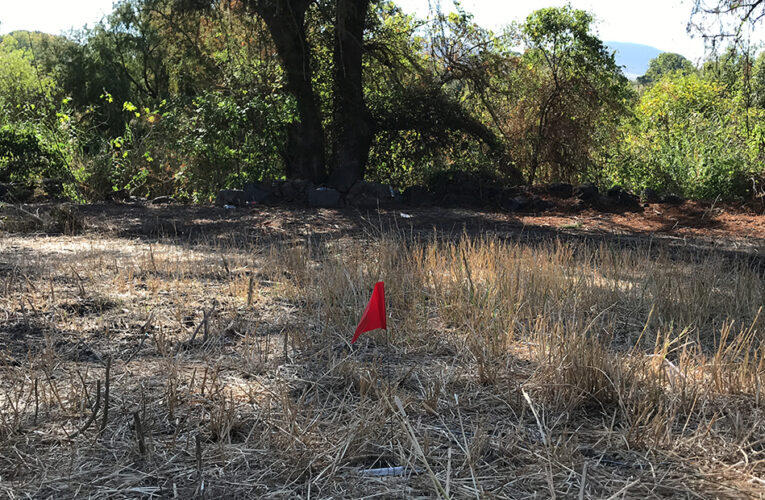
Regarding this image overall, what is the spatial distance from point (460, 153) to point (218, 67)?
5.21 metres

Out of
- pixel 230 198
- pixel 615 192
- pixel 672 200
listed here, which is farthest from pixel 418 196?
pixel 672 200

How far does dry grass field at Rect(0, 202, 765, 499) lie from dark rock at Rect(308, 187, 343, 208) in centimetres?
526

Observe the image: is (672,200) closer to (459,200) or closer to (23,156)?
(459,200)

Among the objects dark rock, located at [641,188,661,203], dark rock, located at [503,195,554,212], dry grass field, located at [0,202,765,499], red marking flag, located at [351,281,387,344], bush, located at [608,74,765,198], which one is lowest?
dry grass field, located at [0,202,765,499]

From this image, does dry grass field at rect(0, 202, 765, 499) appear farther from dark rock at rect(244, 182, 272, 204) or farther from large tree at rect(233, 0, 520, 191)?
large tree at rect(233, 0, 520, 191)

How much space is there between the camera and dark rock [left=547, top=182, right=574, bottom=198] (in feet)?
35.9

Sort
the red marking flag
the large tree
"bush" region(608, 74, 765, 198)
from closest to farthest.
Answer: the red marking flag, "bush" region(608, 74, 765, 198), the large tree

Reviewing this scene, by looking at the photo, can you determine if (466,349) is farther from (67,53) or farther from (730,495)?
(67,53)

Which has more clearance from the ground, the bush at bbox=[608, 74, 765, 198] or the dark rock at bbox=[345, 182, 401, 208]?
the bush at bbox=[608, 74, 765, 198]

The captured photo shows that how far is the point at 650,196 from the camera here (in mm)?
10859

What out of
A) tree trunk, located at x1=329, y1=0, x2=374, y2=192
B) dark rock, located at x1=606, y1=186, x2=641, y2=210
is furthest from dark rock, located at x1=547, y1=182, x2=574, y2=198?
tree trunk, located at x1=329, y1=0, x2=374, y2=192

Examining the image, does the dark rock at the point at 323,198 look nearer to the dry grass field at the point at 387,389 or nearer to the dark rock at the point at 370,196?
the dark rock at the point at 370,196

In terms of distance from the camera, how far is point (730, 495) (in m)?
2.23

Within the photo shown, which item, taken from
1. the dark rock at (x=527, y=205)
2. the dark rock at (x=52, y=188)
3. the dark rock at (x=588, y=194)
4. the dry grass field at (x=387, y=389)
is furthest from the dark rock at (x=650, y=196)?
the dark rock at (x=52, y=188)
